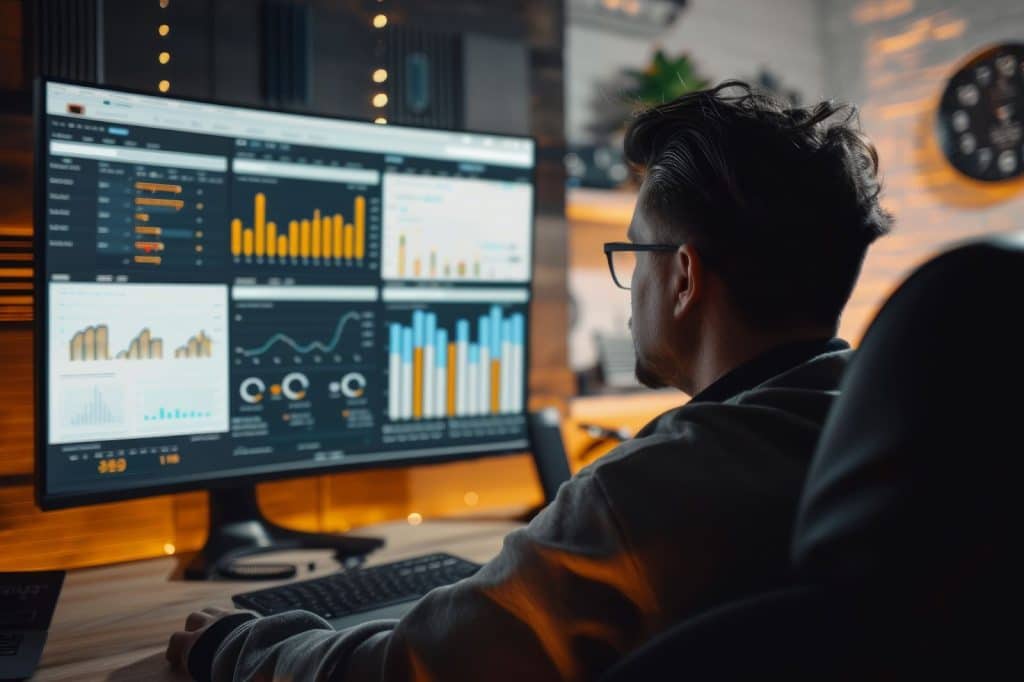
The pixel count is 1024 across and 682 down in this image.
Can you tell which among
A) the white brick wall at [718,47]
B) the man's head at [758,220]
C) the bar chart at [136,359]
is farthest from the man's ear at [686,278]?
the white brick wall at [718,47]

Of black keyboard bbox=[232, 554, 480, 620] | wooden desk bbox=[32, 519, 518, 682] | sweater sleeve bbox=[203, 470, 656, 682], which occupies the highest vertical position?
sweater sleeve bbox=[203, 470, 656, 682]

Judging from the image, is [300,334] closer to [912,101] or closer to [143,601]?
[143,601]

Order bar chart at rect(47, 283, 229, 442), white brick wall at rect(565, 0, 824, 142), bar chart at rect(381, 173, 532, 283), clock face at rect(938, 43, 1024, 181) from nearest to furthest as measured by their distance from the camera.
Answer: bar chart at rect(47, 283, 229, 442) < bar chart at rect(381, 173, 532, 283) < white brick wall at rect(565, 0, 824, 142) < clock face at rect(938, 43, 1024, 181)

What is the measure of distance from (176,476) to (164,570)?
0.16 m

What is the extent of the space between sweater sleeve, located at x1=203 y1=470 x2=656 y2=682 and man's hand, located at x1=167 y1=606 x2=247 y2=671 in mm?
199

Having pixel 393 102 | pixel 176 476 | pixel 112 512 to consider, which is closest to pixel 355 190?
pixel 393 102

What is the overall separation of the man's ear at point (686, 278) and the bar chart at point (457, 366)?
608 millimetres

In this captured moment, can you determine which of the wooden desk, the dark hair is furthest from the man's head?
the wooden desk

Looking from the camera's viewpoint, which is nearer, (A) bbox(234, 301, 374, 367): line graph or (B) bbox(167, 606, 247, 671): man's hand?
(B) bbox(167, 606, 247, 671): man's hand

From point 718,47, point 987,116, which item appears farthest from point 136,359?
point 987,116

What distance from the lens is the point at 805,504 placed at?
0.51 metres

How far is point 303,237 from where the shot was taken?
1.38 metres

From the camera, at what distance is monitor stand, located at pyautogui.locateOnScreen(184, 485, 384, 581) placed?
1354mm

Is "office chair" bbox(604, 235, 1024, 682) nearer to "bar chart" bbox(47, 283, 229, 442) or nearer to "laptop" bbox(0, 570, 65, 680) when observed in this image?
"laptop" bbox(0, 570, 65, 680)
